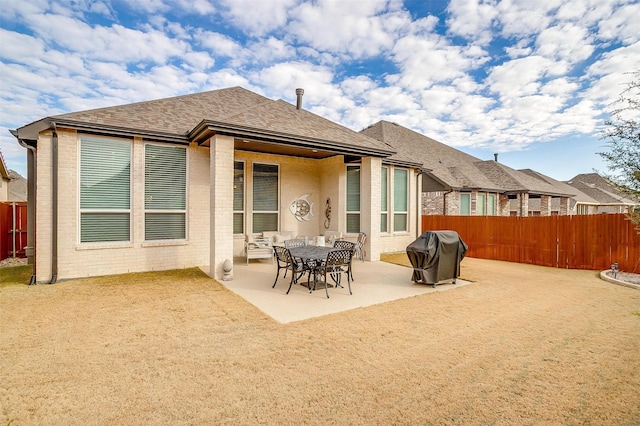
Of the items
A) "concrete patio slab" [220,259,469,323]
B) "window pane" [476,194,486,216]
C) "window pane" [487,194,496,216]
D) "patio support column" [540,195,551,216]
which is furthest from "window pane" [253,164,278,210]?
"patio support column" [540,195,551,216]

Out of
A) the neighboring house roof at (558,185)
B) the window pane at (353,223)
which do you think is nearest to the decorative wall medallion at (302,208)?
the window pane at (353,223)

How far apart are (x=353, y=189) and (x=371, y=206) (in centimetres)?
116

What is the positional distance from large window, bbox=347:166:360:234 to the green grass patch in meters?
8.69

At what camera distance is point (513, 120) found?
18.0m

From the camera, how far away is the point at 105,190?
6961 millimetres

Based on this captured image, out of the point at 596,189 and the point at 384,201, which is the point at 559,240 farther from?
the point at 596,189

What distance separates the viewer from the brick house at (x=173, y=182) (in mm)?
6500

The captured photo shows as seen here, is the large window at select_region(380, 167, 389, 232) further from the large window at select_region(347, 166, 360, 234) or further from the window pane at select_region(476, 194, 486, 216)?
the window pane at select_region(476, 194, 486, 216)

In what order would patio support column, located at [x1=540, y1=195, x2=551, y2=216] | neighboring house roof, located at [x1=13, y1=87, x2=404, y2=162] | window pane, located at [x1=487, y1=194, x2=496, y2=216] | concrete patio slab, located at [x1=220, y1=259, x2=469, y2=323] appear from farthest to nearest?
patio support column, located at [x1=540, y1=195, x2=551, y2=216] → window pane, located at [x1=487, y1=194, x2=496, y2=216] → neighboring house roof, located at [x1=13, y1=87, x2=404, y2=162] → concrete patio slab, located at [x1=220, y1=259, x2=469, y2=323]

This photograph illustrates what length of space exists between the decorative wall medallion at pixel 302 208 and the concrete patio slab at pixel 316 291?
2692 millimetres

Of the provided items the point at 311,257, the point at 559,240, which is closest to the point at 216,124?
the point at 311,257

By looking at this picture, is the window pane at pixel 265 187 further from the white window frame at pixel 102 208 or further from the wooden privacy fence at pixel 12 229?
the wooden privacy fence at pixel 12 229

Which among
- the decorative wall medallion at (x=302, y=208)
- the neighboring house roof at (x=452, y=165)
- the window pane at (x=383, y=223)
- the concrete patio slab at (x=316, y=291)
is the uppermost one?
the neighboring house roof at (x=452, y=165)

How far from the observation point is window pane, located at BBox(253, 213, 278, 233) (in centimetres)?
978
